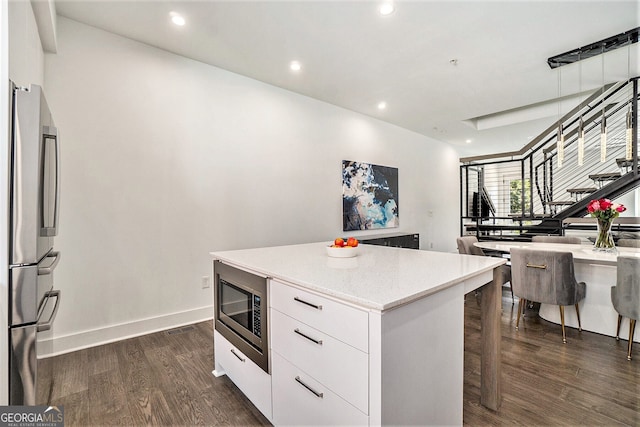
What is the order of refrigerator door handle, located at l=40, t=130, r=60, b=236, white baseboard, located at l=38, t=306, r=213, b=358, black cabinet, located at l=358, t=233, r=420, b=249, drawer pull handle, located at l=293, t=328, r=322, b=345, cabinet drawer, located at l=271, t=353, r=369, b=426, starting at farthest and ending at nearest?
black cabinet, located at l=358, t=233, r=420, b=249 < white baseboard, located at l=38, t=306, r=213, b=358 < refrigerator door handle, located at l=40, t=130, r=60, b=236 < drawer pull handle, located at l=293, t=328, r=322, b=345 < cabinet drawer, located at l=271, t=353, r=369, b=426

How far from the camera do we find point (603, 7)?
7.87ft

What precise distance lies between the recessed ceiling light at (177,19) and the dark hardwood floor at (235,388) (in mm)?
2830

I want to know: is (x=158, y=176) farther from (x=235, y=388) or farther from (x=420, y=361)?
(x=420, y=361)

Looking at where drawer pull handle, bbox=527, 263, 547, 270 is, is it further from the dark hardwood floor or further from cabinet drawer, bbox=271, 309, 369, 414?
cabinet drawer, bbox=271, 309, 369, 414

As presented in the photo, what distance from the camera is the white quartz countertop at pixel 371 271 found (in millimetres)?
1111

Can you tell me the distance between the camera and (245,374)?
1.77 m

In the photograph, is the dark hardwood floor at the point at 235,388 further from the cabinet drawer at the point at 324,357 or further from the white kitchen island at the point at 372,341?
the cabinet drawer at the point at 324,357

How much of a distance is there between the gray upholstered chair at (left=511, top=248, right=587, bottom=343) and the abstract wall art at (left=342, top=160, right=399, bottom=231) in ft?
7.89

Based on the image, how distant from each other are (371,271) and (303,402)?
68 cm

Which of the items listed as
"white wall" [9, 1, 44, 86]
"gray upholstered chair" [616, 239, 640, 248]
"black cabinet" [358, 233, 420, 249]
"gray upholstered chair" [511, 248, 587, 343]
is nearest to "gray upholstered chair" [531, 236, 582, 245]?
"gray upholstered chair" [616, 239, 640, 248]

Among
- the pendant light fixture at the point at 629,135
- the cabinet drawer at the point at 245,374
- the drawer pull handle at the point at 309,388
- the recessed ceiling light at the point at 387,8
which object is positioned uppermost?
the recessed ceiling light at the point at 387,8

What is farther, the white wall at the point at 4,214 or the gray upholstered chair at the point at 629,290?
the gray upholstered chair at the point at 629,290

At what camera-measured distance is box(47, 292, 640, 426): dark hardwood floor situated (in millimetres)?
1662

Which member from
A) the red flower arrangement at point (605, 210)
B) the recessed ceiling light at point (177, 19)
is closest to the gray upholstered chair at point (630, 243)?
the red flower arrangement at point (605, 210)
